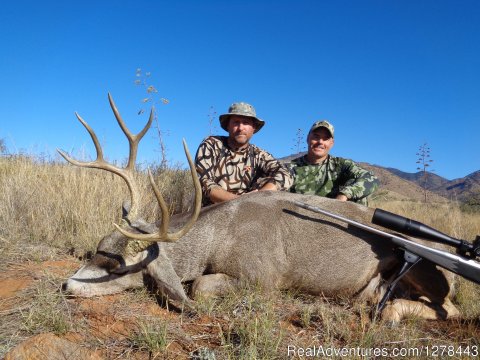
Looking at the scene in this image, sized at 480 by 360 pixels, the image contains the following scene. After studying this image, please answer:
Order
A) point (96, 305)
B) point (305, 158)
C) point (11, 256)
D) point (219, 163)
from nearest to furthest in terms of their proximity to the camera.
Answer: point (96, 305) < point (11, 256) < point (219, 163) < point (305, 158)

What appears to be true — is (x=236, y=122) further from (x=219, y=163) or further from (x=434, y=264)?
(x=434, y=264)

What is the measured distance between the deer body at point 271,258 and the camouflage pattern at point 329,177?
1698mm

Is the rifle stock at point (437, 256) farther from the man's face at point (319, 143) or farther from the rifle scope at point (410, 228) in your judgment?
the man's face at point (319, 143)

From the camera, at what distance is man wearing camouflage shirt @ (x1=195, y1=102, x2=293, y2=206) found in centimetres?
544

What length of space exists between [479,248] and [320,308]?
1.35 meters

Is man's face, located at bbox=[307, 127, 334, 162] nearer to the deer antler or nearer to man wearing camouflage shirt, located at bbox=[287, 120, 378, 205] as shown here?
man wearing camouflage shirt, located at bbox=[287, 120, 378, 205]

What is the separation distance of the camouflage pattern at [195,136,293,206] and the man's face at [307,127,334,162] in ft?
2.05

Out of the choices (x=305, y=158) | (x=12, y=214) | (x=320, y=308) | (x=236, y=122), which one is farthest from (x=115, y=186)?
(x=320, y=308)

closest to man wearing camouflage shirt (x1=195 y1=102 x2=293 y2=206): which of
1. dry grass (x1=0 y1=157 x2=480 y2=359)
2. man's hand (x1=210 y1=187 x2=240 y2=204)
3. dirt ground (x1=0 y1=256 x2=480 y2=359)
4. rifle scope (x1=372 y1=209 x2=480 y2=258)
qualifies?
man's hand (x1=210 y1=187 x2=240 y2=204)

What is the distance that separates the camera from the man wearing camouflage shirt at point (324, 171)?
5566 mm

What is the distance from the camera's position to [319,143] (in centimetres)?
587

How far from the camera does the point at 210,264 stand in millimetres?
3732

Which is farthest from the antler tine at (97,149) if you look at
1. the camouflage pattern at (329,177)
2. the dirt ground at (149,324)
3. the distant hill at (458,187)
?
the distant hill at (458,187)

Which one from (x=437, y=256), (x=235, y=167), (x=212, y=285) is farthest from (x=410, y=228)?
(x=235, y=167)
